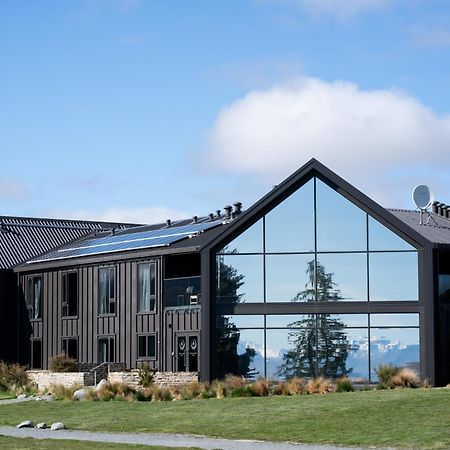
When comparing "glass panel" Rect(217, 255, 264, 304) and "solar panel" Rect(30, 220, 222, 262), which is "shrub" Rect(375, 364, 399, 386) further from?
"solar panel" Rect(30, 220, 222, 262)

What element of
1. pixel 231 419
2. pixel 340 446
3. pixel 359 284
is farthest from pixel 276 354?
pixel 340 446

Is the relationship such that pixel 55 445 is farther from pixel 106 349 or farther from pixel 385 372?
pixel 106 349

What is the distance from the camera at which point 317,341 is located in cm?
3994

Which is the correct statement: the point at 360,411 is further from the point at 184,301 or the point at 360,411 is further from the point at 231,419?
the point at 184,301

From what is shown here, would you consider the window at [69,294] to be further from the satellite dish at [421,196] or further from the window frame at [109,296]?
the satellite dish at [421,196]

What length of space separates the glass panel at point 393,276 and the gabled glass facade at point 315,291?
0.11 ft

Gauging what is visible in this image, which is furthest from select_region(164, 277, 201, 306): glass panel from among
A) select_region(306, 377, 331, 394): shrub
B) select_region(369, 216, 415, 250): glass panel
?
select_region(306, 377, 331, 394): shrub

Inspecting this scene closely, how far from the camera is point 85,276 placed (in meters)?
48.4

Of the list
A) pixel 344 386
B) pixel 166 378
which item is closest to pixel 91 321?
pixel 166 378

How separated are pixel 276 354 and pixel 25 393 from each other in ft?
30.5

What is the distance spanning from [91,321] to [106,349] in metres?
1.55

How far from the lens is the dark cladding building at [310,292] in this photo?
39.1 m

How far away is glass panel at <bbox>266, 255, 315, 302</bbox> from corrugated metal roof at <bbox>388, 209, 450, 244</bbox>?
4097 mm

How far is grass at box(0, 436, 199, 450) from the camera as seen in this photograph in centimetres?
2306
